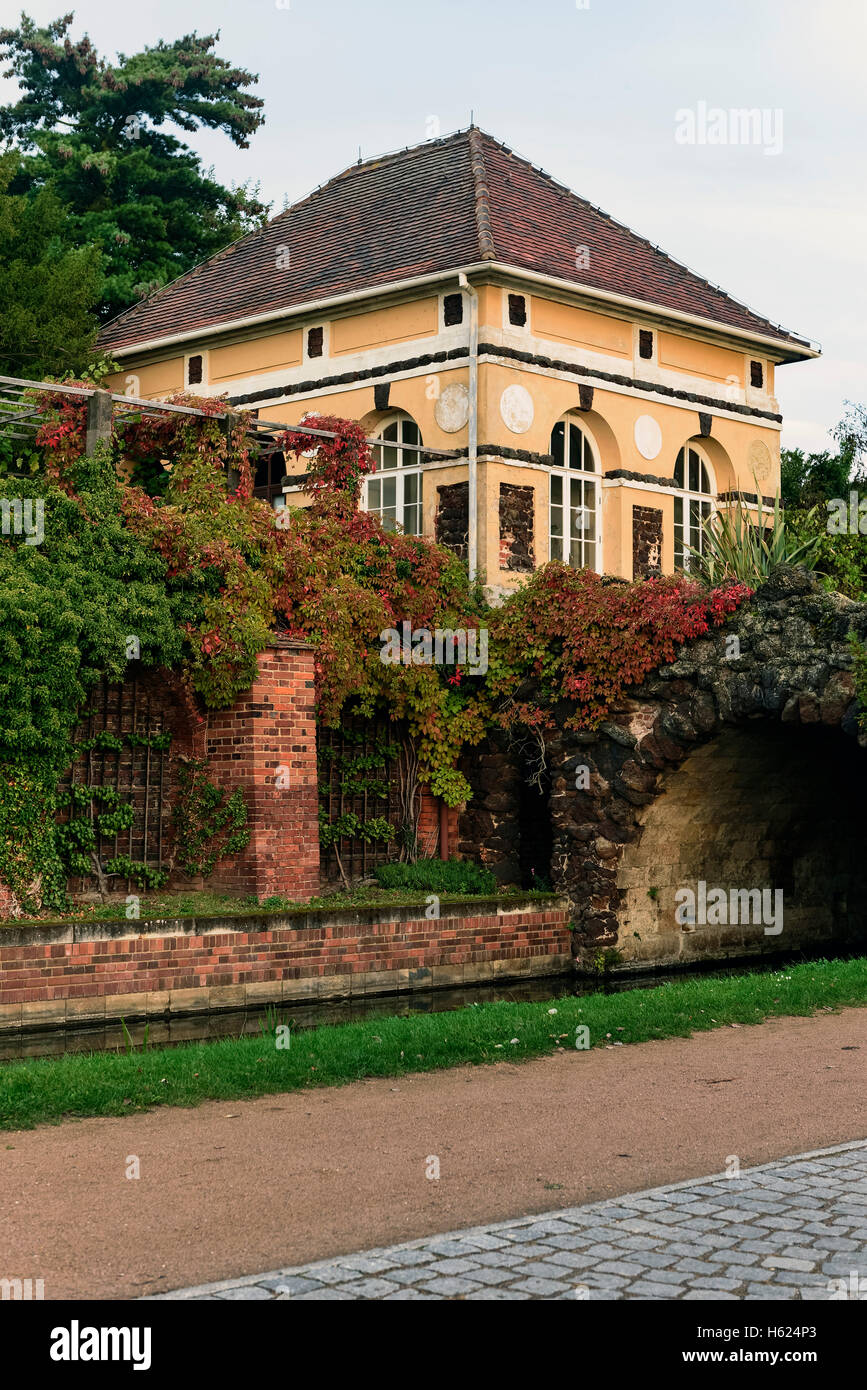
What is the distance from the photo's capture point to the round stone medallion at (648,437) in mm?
22359

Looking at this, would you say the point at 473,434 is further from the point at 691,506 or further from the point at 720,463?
the point at 720,463

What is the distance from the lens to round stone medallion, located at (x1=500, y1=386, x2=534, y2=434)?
2028 centimetres

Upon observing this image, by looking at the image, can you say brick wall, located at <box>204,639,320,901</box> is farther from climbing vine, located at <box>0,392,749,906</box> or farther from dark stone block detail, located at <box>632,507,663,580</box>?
dark stone block detail, located at <box>632,507,663,580</box>

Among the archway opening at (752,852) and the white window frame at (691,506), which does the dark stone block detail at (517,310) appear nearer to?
the white window frame at (691,506)

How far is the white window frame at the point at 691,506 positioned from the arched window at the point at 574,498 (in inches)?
70.6

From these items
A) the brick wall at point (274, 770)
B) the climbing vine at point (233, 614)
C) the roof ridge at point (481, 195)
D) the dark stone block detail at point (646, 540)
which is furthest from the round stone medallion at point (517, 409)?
the brick wall at point (274, 770)

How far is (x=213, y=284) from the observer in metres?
25.2

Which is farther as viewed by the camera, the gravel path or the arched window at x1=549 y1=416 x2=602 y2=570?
the arched window at x1=549 y1=416 x2=602 y2=570

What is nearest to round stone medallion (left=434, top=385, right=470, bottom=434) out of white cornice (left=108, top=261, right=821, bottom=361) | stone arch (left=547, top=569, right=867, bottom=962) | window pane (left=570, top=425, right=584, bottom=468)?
white cornice (left=108, top=261, right=821, bottom=361)

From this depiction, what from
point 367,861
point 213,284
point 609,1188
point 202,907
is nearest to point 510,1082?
point 609,1188

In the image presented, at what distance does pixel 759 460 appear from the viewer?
2450 centimetres

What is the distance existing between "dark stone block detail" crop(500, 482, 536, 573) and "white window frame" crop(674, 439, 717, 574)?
3390mm

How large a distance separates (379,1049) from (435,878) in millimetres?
8821

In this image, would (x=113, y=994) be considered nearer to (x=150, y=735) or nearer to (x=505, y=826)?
(x=150, y=735)
